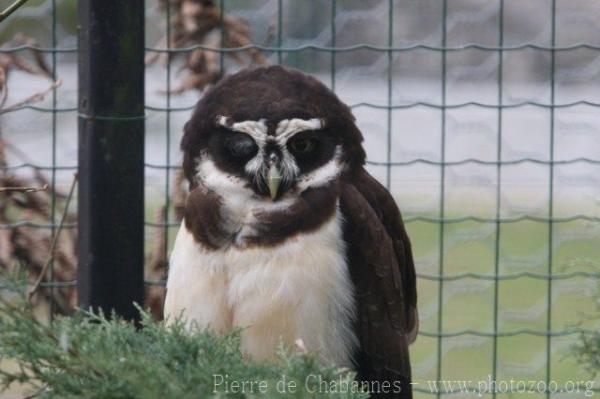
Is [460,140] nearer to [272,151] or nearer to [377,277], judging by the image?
[377,277]

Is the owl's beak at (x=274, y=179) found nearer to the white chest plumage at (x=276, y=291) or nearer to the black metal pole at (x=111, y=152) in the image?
the white chest plumage at (x=276, y=291)

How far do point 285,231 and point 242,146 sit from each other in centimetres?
19

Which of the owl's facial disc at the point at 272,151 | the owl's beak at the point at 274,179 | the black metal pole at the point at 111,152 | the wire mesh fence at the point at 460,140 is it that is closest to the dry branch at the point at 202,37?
the wire mesh fence at the point at 460,140

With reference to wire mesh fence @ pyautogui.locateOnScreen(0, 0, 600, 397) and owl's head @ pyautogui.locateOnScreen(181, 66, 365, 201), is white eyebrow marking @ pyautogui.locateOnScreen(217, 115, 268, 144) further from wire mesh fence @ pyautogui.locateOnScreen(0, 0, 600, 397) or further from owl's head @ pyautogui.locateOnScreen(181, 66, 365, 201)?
wire mesh fence @ pyautogui.locateOnScreen(0, 0, 600, 397)

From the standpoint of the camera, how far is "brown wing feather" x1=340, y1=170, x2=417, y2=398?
2.83m

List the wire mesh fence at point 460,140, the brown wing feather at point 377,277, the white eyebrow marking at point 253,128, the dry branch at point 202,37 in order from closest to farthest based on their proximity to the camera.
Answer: the white eyebrow marking at point 253,128 < the brown wing feather at point 377,277 < the dry branch at point 202,37 < the wire mesh fence at point 460,140

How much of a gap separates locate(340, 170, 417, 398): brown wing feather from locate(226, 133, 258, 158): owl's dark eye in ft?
0.69

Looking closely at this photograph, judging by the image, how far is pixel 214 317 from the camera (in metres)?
2.79

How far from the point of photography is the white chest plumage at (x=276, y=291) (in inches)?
108

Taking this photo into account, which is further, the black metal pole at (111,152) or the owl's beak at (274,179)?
the black metal pole at (111,152)

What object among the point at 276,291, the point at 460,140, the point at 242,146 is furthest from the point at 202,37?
the point at 460,140

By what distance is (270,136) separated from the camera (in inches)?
107

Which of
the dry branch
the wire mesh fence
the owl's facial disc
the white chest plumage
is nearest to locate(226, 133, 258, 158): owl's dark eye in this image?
the owl's facial disc

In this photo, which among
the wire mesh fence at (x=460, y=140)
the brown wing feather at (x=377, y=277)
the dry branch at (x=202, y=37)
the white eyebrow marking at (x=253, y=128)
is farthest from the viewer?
the wire mesh fence at (x=460, y=140)
